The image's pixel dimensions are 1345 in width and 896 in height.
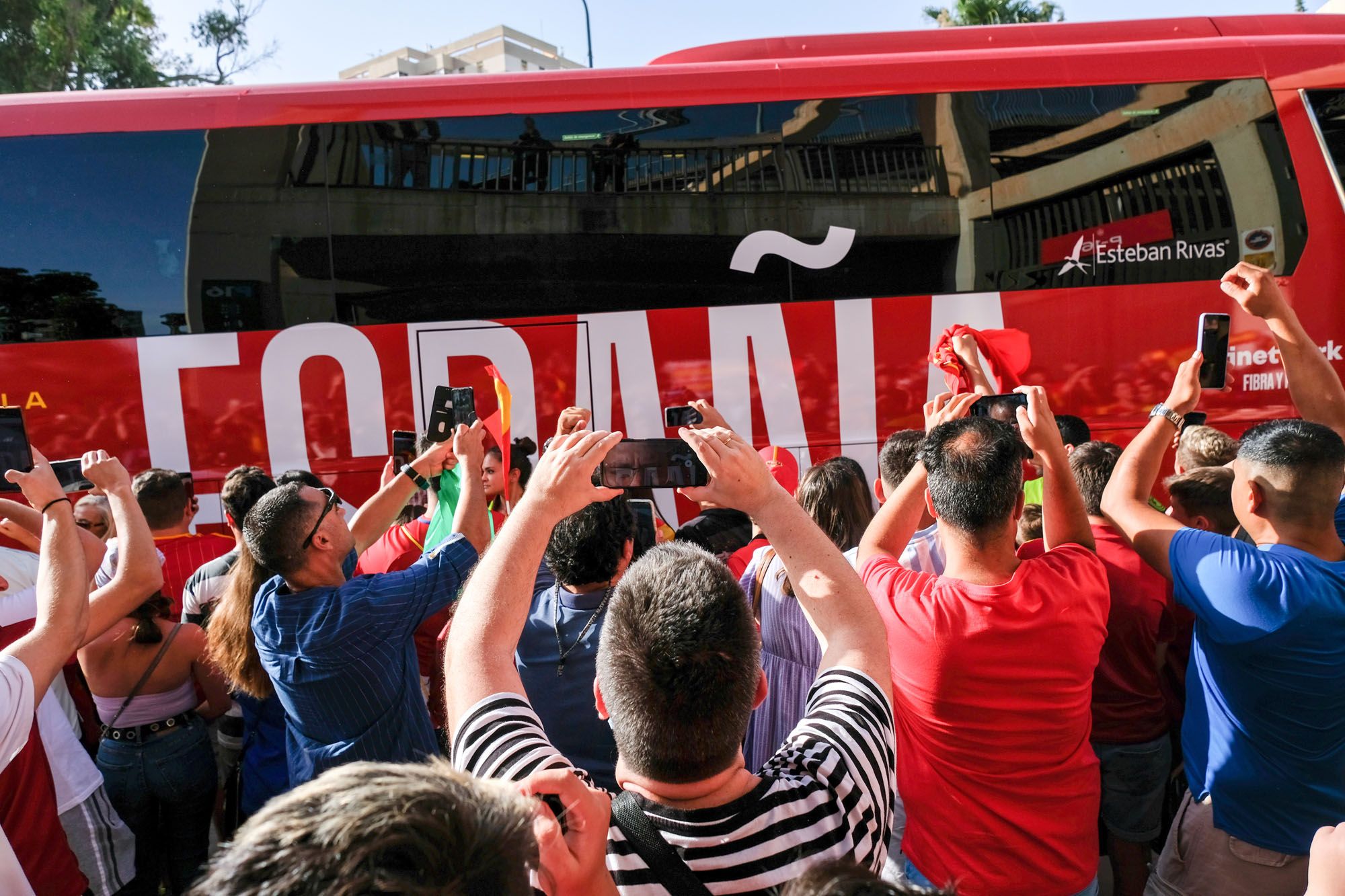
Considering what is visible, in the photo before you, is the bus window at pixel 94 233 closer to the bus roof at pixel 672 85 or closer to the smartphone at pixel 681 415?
the bus roof at pixel 672 85

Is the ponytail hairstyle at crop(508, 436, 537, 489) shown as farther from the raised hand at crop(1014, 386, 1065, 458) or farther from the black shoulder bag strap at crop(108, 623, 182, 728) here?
the raised hand at crop(1014, 386, 1065, 458)

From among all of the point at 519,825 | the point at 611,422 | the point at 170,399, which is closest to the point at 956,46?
the point at 611,422

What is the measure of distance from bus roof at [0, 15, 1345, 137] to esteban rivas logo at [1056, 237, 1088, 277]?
36.7 inches

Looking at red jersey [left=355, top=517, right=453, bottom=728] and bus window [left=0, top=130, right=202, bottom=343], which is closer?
red jersey [left=355, top=517, right=453, bottom=728]

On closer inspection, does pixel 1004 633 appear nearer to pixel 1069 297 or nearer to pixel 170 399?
pixel 1069 297

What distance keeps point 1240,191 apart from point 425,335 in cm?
464

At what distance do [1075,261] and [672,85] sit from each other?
8.19 ft

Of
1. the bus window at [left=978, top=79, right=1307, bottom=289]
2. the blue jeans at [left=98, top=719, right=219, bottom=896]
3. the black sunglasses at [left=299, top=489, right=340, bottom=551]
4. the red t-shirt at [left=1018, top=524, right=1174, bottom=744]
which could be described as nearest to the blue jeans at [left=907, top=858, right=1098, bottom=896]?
the red t-shirt at [left=1018, top=524, right=1174, bottom=744]

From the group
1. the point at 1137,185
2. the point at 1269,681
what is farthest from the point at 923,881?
the point at 1137,185

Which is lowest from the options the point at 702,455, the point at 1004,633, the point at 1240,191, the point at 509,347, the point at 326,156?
the point at 1004,633

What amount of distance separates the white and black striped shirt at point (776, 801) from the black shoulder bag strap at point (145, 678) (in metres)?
2.23

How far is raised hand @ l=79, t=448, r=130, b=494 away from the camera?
2.50 metres

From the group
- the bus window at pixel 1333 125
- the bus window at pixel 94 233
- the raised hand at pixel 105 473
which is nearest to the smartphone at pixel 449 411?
the raised hand at pixel 105 473

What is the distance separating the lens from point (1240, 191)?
16.8 feet
